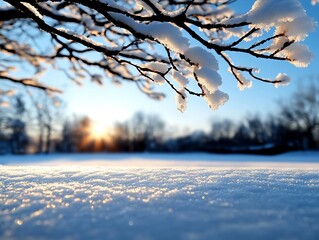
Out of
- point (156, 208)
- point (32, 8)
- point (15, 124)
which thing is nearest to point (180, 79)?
point (156, 208)

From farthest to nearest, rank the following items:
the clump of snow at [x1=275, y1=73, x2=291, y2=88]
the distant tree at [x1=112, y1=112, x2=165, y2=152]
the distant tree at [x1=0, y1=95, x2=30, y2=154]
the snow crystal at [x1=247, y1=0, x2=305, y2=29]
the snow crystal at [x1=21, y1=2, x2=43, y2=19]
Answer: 1. the distant tree at [x1=112, y1=112, x2=165, y2=152]
2. the distant tree at [x1=0, y1=95, x2=30, y2=154]
3. the clump of snow at [x1=275, y1=73, x2=291, y2=88]
4. the snow crystal at [x1=21, y1=2, x2=43, y2=19]
5. the snow crystal at [x1=247, y1=0, x2=305, y2=29]

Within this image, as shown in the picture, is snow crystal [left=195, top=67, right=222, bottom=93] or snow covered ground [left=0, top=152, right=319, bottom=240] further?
snow crystal [left=195, top=67, right=222, bottom=93]

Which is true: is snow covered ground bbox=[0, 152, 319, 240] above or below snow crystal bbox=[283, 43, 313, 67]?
below

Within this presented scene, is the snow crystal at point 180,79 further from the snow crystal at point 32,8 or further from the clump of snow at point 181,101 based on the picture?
the snow crystal at point 32,8

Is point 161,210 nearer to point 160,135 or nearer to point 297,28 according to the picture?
point 297,28

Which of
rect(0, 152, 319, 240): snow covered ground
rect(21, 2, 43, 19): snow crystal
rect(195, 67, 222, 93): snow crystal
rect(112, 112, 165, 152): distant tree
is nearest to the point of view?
rect(0, 152, 319, 240): snow covered ground

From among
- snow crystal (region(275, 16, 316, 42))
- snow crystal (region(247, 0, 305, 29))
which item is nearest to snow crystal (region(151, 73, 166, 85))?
snow crystal (region(247, 0, 305, 29))

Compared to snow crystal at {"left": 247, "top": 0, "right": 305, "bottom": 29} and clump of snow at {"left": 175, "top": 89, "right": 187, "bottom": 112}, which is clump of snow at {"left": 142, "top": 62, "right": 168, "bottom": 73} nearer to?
clump of snow at {"left": 175, "top": 89, "right": 187, "bottom": 112}

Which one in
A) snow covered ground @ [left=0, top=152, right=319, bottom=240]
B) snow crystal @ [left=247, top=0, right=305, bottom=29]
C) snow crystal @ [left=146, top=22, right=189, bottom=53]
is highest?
snow crystal @ [left=247, top=0, right=305, bottom=29]
